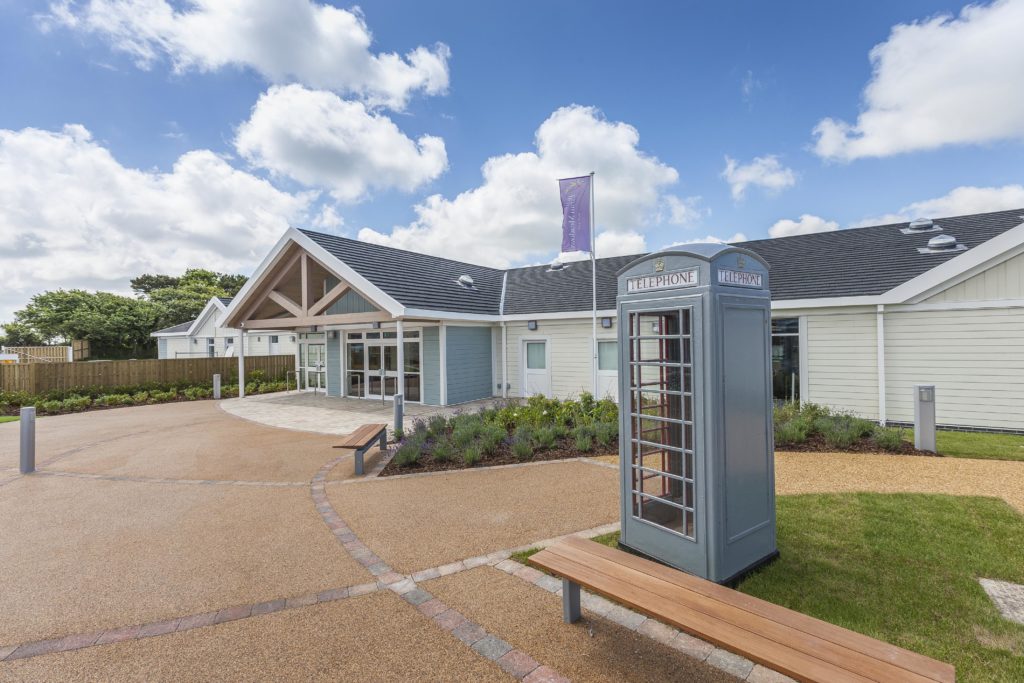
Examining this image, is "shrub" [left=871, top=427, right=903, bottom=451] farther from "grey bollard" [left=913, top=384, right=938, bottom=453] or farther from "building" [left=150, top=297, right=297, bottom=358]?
"building" [left=150, top=297, right=297, bottom=358]

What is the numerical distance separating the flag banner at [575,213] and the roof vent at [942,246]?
29.4 ft

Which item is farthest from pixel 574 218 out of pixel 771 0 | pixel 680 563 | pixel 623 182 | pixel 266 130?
pixel 680 563

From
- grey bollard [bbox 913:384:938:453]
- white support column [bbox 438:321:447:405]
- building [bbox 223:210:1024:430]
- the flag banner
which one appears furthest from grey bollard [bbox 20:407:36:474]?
grey bollard [bbox 913:384:938:453]

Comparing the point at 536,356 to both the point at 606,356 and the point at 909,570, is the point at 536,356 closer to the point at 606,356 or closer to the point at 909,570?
the point at 606,356

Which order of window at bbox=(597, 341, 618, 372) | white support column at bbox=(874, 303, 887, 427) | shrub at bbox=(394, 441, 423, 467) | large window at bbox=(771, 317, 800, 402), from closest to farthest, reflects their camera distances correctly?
shrub at bbox=(394, 441, 423, 467)
white support column at bbox=(874, 303, 887, 427)
large window at bbox=(771, 317, 800, 402)
window at bbox=(597, 341, 618, 372)

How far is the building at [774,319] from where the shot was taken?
956cm

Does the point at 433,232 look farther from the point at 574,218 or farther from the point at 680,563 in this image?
the point at 680,563

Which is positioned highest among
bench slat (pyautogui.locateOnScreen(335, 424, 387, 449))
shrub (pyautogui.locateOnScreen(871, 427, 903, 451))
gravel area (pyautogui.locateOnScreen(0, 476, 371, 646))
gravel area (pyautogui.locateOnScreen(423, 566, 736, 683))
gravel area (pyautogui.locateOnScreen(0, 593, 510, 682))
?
bench slat (pyautogui.locateOnScreen(335, 424, 387, 449))

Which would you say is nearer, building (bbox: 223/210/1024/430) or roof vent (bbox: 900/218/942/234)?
building (bbox: 223/210/1024/430)

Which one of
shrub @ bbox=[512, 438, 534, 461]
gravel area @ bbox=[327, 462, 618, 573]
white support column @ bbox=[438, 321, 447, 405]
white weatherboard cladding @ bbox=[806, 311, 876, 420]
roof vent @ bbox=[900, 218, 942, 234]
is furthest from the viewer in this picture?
white support column @ bbox=[438, 321, 447, 405]

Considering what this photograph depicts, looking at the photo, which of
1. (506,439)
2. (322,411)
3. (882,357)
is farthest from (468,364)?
(882,357)

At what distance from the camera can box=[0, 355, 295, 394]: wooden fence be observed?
15781 millimetres

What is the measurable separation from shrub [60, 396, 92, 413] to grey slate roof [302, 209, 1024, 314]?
10.5 metres

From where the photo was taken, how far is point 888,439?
7.72 metres
